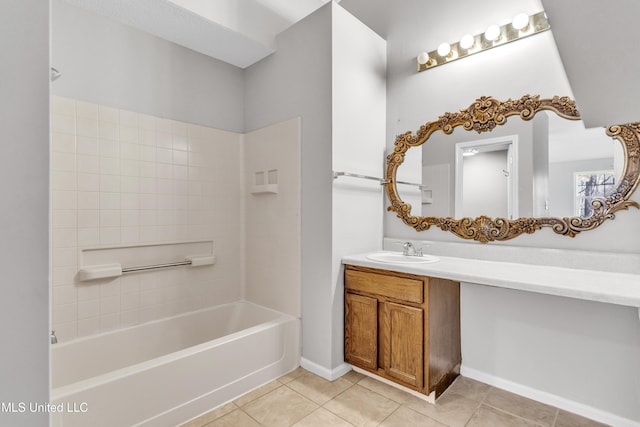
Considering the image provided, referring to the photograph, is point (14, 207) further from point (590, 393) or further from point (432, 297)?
point (590, 393)

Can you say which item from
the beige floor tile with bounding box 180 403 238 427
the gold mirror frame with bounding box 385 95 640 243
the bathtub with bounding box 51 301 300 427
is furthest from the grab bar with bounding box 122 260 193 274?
the gold mirror frame with bounding box 385 95 640 243

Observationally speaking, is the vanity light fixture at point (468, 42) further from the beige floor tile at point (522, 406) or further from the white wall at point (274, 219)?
the beige floor tile at point (522, 406)

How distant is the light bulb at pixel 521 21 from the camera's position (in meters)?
1.92

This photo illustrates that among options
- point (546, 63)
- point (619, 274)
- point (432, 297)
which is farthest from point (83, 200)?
point (619, 274)

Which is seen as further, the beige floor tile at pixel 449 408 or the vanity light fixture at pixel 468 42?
the vanity light fixture at pixel 468 42

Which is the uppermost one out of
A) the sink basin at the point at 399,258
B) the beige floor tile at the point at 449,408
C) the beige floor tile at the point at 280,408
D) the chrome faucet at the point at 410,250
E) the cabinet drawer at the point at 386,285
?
the chrome faucet at the point at 410,250

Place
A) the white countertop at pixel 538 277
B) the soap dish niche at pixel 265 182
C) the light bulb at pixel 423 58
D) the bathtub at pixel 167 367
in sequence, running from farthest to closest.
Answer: the soap dish niche at pixel 265 182
the light bulb at pixel 423 58
the bathtub at pixel 167 367
the white countertop at pixel 538 277

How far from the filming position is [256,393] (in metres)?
2.02

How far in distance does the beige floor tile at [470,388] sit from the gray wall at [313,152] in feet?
2.70

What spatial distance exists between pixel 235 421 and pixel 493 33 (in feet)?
9.11

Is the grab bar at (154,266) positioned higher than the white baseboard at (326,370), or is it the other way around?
the grab bar at (154,266)

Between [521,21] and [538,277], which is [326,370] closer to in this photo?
[538,277]

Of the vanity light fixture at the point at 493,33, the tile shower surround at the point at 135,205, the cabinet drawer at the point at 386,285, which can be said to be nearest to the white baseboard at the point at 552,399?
the cabinet drawer at the point at 386,285

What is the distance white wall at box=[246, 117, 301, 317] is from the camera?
97.1 inches
